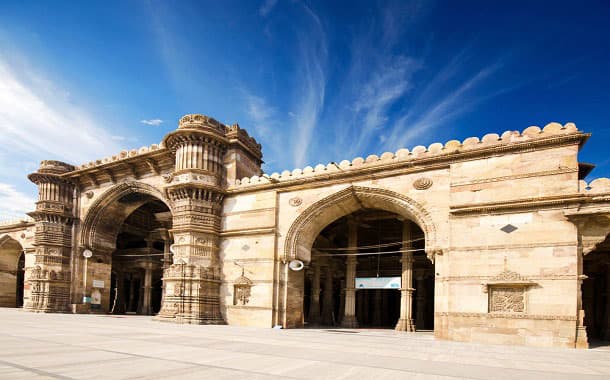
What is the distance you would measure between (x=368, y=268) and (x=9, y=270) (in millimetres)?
32438

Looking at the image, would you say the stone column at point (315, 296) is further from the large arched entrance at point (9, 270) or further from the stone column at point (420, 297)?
the large arched entrance at point (9, 270)

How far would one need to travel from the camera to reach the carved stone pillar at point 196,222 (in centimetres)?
1708

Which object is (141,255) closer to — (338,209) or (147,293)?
(147,293)

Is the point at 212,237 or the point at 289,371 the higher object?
the point at 212,237

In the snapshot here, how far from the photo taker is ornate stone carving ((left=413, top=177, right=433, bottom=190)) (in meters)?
14.2

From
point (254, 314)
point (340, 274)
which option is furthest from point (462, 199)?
point (340, 274)

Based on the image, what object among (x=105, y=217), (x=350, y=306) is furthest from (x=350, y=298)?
(x=105, y=217)

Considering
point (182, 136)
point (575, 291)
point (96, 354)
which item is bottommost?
point (96, 354)

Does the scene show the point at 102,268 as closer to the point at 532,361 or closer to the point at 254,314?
the point at 254,314

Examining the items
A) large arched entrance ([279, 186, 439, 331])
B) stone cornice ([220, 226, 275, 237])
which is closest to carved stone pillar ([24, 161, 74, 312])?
stone cornice ([220, 226, 275, 237])

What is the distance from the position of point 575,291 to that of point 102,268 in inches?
1016

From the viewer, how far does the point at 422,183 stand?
47.0ft

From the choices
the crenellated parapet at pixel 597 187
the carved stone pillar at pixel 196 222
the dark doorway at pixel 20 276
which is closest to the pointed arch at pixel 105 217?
the carved stone pillar at pixel 196 222

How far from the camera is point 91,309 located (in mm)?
24297
